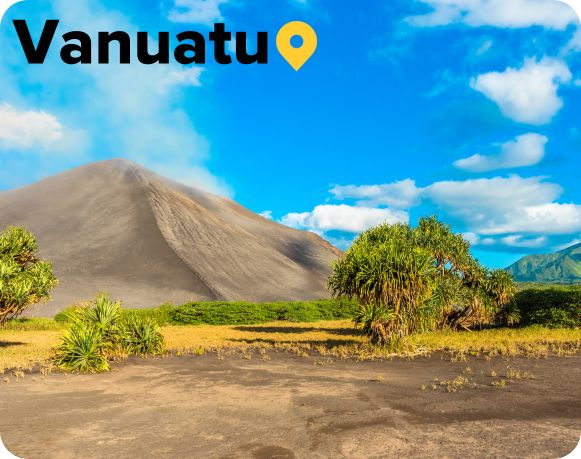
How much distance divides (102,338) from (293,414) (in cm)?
1296

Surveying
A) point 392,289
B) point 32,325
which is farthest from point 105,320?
point 32,325

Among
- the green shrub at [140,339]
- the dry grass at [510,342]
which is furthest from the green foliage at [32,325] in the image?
the dry grass at [510,342]

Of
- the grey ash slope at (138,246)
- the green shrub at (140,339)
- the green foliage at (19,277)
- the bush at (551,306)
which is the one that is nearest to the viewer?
the green shrub at (140,339)

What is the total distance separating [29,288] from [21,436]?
636 inches

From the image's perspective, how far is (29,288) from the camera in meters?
24.1

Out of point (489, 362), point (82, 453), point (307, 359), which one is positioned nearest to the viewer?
point (82, 453)

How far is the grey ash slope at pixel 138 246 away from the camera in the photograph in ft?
304

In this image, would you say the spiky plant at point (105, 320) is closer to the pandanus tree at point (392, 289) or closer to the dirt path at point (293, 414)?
the dirt path at point (293, 414)

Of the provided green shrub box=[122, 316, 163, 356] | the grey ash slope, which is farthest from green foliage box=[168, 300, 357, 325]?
the grey ash slope

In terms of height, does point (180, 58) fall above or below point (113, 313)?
above

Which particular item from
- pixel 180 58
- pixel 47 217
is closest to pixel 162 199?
pixel 47 217

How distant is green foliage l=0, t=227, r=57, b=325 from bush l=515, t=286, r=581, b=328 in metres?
35.3

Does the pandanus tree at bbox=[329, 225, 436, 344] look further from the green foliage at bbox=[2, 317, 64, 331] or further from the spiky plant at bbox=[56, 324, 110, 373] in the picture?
the green foliage at bbox=[2, 317, 64, 331]

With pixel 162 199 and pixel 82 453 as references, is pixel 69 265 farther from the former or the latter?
pixel 82 453
